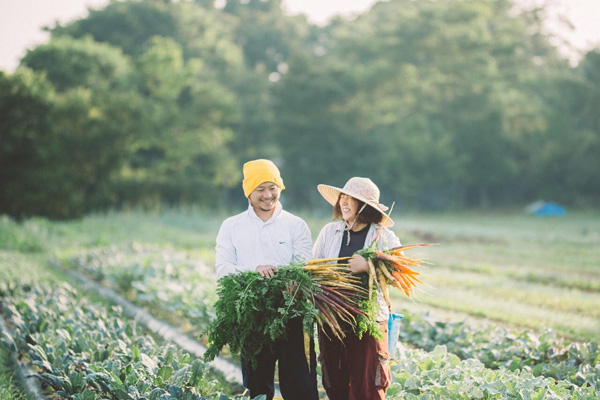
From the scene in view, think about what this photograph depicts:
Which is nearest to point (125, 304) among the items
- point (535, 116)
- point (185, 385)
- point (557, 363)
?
point (185, 385)

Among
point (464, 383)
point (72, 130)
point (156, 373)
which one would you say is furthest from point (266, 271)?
point (72, 130)

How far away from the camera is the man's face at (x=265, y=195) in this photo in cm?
358

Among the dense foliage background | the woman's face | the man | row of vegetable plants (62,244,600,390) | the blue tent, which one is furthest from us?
the blue tent

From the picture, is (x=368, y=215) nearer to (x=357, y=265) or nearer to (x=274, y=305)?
(x=357, y=265)

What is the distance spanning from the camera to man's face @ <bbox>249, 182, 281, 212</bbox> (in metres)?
3.58

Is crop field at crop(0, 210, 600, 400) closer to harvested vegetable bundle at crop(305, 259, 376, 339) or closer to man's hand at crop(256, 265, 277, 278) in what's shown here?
harvested vegetable bundle at crop(305, 259, 376, 339)

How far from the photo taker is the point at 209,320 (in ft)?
20.6

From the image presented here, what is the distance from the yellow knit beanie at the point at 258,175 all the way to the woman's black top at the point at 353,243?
0.59 m

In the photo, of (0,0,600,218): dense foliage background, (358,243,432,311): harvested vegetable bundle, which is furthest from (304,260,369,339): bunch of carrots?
(0,0,600,218): dense foliage background

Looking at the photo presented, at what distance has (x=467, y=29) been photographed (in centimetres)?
3531

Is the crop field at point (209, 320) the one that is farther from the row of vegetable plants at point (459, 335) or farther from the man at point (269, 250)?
the man at point (269, 250)

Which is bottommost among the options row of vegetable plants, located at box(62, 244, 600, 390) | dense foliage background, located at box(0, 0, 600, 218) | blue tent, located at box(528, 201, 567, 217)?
row of vegetable plants, located at box(62, 244, 600, 390)

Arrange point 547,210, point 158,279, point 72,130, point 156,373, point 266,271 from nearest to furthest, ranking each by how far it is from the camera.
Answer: point 266,271 → point 156,373 → point 158,279 → point 72,130 → point 547,210

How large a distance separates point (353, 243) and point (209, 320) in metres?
3.01
